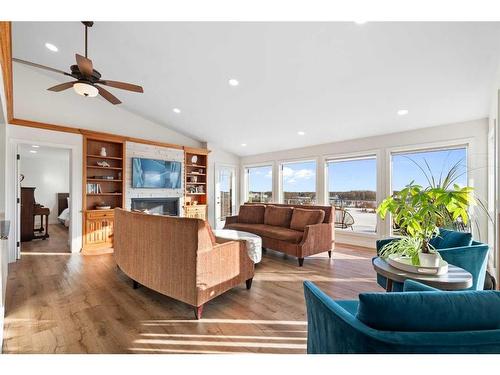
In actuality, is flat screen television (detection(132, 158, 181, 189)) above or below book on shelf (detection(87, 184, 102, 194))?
above

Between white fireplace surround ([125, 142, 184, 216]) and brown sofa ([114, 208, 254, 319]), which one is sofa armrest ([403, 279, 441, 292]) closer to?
brown sofa ([114, 208, 254, 319])

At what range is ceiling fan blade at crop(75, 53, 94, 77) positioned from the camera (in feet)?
7.35

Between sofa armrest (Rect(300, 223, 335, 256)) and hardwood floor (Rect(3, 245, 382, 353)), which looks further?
sofa armrest (Rect(300, 223, 335, 256))

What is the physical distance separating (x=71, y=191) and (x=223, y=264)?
3922mm

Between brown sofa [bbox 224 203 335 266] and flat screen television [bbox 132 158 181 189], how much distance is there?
77.6 inches

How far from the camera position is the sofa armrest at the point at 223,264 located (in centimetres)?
210

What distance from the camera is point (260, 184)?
23.5 feet

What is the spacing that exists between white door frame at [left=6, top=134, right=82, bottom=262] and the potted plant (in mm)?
5120

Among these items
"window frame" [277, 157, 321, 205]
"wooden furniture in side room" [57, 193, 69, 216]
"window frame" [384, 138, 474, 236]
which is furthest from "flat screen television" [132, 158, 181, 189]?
"window frame" [384, 138, 474, 236]

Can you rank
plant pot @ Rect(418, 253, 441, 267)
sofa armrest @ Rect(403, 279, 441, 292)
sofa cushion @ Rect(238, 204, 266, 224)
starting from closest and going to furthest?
sofa armrest @ Rect(403, 279, 441, 292) < plant pot @ Rect(418, 253, 441, 267) < sofa cushion @ Rect(238, 204, 266, 224)

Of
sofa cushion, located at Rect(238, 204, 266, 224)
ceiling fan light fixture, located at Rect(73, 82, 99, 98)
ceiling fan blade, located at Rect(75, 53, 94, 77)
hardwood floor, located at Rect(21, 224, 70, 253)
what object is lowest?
hardwood floor, located at Rect(21, 224, 70, 253)

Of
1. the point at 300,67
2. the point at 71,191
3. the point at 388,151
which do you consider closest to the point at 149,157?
the point at 71,191

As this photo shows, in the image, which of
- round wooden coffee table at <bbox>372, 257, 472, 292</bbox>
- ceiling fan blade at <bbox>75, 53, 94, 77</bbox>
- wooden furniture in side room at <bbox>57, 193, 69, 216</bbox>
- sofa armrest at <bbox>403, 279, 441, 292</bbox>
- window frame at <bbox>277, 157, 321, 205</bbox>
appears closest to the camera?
sofa armrest at <bbox>403, 279, 441, 292</bbox>
